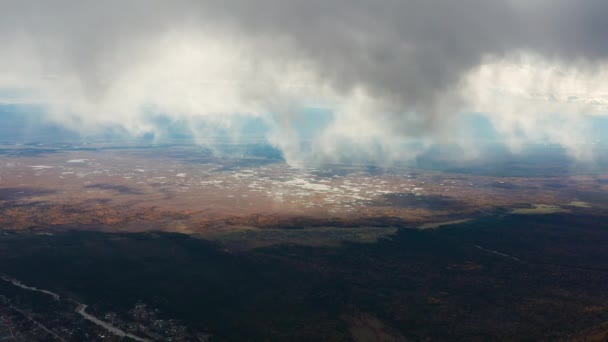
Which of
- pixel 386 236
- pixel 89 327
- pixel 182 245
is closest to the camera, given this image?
pixel 89 327

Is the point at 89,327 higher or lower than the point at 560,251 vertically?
lower

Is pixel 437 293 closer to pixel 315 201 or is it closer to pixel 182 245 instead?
pixel 182 245

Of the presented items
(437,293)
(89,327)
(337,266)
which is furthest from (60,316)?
(437,293)

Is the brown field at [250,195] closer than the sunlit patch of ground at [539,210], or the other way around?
the brown field at [250,195]

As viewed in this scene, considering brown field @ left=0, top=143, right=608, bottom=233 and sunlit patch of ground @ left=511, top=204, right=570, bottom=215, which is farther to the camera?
sunlit patch of ground @ left=511, top=204, right=570, bottom=215

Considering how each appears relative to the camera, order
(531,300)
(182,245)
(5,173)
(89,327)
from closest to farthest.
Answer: (89,327) < (531,300) < (182,245) < (5,173)

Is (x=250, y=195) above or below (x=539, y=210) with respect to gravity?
below

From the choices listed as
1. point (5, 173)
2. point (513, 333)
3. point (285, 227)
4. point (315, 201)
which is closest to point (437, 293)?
point (513, 333)

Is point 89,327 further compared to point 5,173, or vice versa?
point 5,173

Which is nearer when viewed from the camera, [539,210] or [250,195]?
[539,210]

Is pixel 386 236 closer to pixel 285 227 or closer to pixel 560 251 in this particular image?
pixel 285 227
